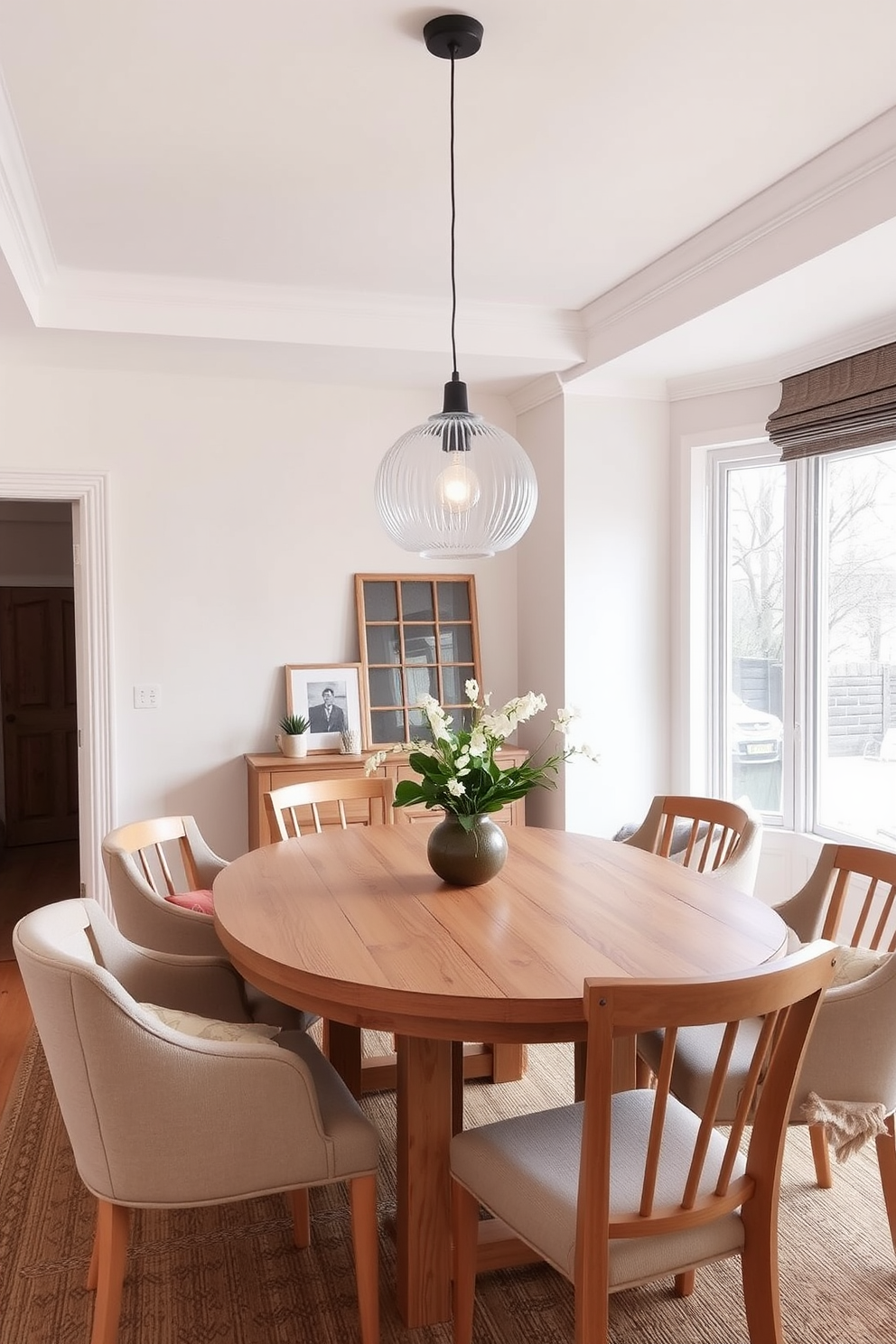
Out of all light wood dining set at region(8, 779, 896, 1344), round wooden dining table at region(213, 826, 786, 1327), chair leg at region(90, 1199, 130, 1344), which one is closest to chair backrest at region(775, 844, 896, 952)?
light wood dining set at region(8, 779, 896, 1344)

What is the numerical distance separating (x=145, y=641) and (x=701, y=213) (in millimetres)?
2819

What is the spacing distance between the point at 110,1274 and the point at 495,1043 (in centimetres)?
81

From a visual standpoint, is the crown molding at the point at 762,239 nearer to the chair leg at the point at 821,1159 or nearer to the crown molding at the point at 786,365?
the crown molding at the point at 786,365

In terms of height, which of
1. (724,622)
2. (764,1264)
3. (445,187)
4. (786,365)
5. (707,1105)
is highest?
(445,187)

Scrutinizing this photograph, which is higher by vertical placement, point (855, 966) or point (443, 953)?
point (443, 953)

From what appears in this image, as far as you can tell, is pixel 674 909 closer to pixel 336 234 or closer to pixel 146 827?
pixel 146 827

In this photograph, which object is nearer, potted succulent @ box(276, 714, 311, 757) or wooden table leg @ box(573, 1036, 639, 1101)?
wooden table leg @ box(573, 1036, 639, 1101)

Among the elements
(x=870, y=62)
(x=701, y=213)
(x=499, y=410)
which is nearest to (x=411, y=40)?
(x=870, y=62)

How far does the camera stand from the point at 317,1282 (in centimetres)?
220

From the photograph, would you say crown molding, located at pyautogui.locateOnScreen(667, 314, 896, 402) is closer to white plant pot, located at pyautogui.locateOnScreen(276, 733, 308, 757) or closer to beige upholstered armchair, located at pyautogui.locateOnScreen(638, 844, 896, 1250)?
white plant pot, located at pyautogui.locateOnScreen(276, 733, 308, 757)

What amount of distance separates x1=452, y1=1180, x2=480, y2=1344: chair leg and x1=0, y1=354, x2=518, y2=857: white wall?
2.94 metres

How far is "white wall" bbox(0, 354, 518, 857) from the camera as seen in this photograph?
4.38 meters

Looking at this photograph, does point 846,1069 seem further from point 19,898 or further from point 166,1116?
point 19,898

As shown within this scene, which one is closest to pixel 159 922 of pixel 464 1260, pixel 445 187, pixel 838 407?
pixel 464 1260
